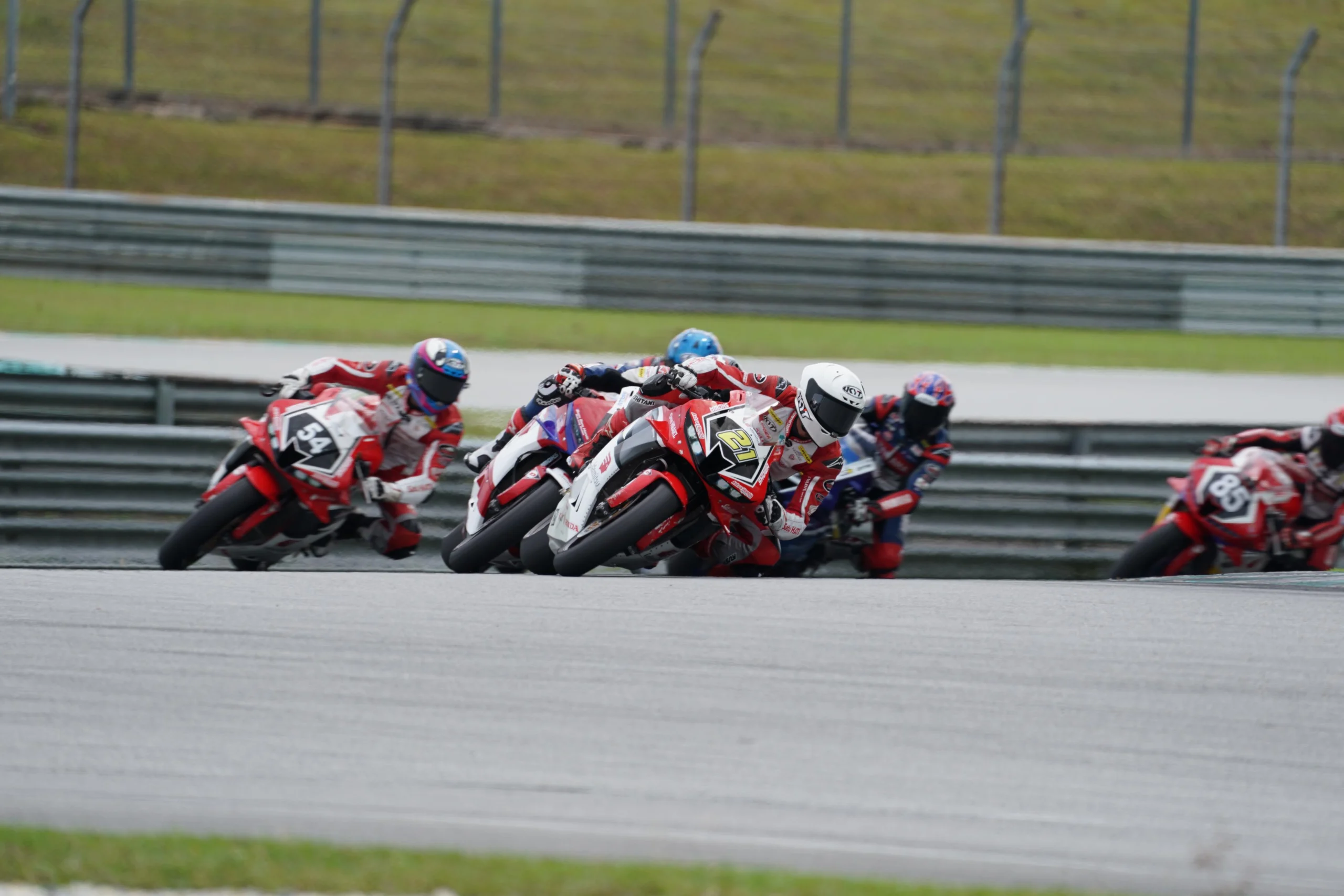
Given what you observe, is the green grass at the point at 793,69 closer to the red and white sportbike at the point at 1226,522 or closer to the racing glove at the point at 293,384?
the red and white sportbike at the point at 1226,522

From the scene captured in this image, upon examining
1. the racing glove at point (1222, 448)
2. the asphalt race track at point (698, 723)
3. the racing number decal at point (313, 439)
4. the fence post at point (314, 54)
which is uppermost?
the fence post at point (314, 54)

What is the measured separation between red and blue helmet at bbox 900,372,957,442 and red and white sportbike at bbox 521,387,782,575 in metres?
1.71

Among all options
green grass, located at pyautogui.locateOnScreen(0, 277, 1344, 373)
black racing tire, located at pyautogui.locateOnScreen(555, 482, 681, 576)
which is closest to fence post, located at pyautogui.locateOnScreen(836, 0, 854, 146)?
green grass, located at pyautogui.locateOnScreen(0, 277, 1344, 373)

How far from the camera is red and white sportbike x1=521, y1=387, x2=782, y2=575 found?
6633mm

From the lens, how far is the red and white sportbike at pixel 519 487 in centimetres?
744

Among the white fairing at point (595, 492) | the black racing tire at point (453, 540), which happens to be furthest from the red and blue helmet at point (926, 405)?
the black racing tire at point (453, 540)

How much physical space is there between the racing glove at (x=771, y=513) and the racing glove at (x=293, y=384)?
103 inches

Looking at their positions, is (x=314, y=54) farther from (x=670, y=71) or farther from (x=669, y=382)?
(x=669, y=382)

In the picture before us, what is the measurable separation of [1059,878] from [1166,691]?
57.9 inches

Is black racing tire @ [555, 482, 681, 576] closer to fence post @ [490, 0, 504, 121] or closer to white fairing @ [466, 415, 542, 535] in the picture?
white fairing @ [466, 415, 542, 535]

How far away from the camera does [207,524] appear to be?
7.48m

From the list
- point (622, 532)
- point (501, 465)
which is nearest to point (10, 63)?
point (501, 465)

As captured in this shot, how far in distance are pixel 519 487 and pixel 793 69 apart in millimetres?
19430

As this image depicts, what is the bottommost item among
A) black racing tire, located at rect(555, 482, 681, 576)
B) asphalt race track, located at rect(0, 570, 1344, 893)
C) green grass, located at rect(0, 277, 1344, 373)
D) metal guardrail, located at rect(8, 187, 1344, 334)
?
asphalt race track, located at rect(0, 570, 1344, 893)
